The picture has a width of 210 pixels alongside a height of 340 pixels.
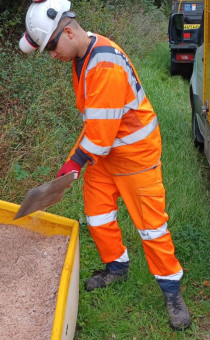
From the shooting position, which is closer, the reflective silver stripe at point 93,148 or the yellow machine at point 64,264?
the yellow machine at point 64,264

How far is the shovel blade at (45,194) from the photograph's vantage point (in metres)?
2.94

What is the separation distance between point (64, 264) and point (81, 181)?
7.86 ft

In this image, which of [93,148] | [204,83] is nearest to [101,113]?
[93,148]

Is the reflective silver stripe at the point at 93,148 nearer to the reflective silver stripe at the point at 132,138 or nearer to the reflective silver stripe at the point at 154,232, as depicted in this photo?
the reflective silver stripe at the point at 132,138

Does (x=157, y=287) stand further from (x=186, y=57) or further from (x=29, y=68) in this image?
(x=186, y=57)

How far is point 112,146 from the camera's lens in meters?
3.17

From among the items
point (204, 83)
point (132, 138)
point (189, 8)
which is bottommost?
point (189, 8)

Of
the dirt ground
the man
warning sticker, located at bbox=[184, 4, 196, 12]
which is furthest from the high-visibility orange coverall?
warning sticker, located at bbox=[184, 4, 196, 12]

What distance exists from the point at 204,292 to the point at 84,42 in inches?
79.4

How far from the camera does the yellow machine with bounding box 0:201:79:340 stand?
2.61 metres

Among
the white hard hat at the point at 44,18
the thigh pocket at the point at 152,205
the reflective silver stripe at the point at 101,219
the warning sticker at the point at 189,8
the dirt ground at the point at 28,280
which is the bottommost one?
the warning sticker at the point at 189,8

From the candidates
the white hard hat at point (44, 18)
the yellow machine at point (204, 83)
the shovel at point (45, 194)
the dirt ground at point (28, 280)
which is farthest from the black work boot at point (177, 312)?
the yellow machine at point (204, 83)

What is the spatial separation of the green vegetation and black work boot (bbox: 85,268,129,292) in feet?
0.16

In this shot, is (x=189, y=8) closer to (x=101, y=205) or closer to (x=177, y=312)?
(x=101, y=205)
